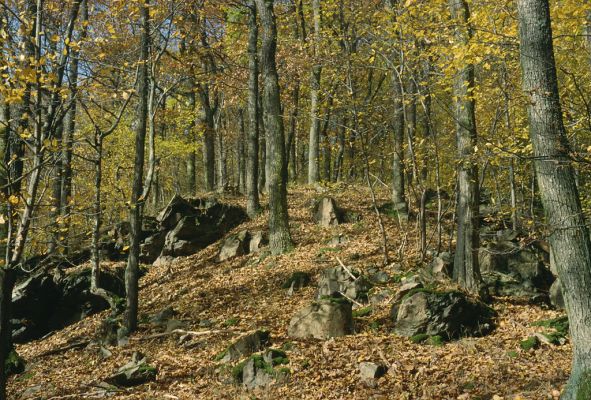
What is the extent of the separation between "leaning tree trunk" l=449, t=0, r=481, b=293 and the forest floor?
98cm

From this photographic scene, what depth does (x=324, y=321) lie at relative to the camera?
9.09 meters

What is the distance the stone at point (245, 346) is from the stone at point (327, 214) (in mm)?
7126

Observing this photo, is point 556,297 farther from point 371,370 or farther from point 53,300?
point 53,300

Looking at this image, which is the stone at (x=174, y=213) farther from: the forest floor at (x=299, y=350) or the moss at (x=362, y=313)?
the moss at (x=362, y=313)

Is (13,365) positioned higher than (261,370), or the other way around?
(261,370)

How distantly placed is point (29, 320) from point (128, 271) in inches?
192

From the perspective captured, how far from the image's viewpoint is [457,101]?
9602 mm

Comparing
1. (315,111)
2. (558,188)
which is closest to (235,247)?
(315,111)

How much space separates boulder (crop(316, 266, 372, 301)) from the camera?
35.2 ft

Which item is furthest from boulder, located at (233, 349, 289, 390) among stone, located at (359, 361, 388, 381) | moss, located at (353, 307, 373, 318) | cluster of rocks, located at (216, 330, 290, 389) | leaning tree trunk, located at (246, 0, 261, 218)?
leaning tree trunk, located at (246, 0, 261, 218)

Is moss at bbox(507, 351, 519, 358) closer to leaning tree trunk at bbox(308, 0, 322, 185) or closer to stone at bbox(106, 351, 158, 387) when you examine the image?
stone at bbox(106, 351, 158, 387)

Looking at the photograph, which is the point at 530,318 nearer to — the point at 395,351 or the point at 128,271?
the point at 395,351

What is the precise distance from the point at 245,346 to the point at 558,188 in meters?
5.92

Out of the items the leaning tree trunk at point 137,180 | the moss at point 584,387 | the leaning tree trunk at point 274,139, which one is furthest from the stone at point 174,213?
the moss at point 584,387
